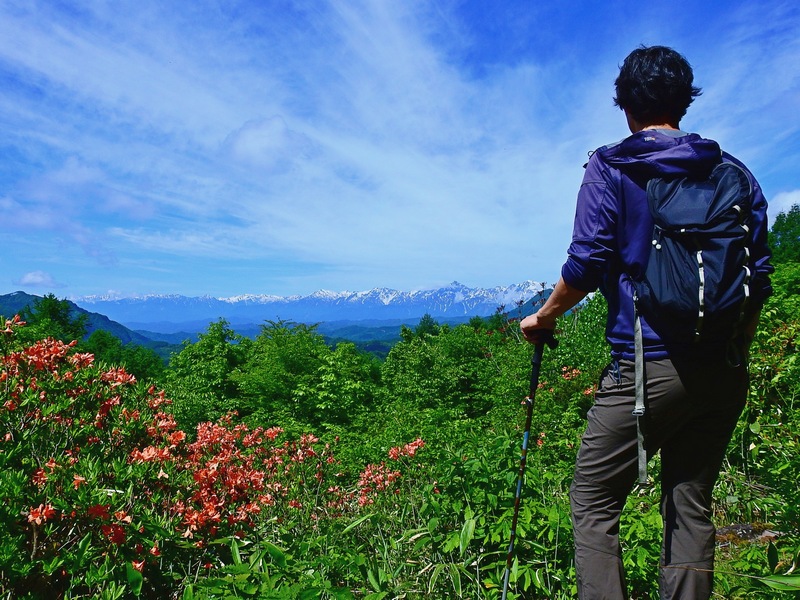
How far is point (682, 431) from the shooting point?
1.89 metres

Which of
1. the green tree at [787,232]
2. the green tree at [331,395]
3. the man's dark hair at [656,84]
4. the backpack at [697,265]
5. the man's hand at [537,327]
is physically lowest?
the green tree at [331,395]

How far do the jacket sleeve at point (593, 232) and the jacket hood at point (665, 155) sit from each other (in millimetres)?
77

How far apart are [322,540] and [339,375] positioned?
1075 cm

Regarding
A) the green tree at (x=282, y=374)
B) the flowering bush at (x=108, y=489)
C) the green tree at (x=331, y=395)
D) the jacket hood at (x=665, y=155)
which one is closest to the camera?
the jacket hood at (x=665, y=155)

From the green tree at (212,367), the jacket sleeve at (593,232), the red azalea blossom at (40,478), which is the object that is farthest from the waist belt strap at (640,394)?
the green tree at (212,367)

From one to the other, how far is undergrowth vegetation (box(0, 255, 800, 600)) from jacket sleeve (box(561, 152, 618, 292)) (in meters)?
0.98

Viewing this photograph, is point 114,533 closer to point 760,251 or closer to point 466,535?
point 466,535

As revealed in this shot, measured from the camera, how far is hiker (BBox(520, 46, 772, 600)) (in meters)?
1.73

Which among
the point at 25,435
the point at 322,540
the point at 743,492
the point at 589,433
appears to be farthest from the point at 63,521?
the point at 743,492

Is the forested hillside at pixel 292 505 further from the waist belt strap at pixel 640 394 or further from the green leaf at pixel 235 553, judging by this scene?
the waist belt strap at pixel 640 394

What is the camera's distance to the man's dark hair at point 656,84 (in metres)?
1.89

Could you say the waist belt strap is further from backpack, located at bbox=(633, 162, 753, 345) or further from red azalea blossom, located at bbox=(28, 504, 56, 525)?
red azalea blossom, located at bbox=(28, 504, 56, 525)

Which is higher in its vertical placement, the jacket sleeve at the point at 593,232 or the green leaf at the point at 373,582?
the jacket sleeve at the point at 593,232

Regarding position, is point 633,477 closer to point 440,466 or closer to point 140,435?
point 440,466
